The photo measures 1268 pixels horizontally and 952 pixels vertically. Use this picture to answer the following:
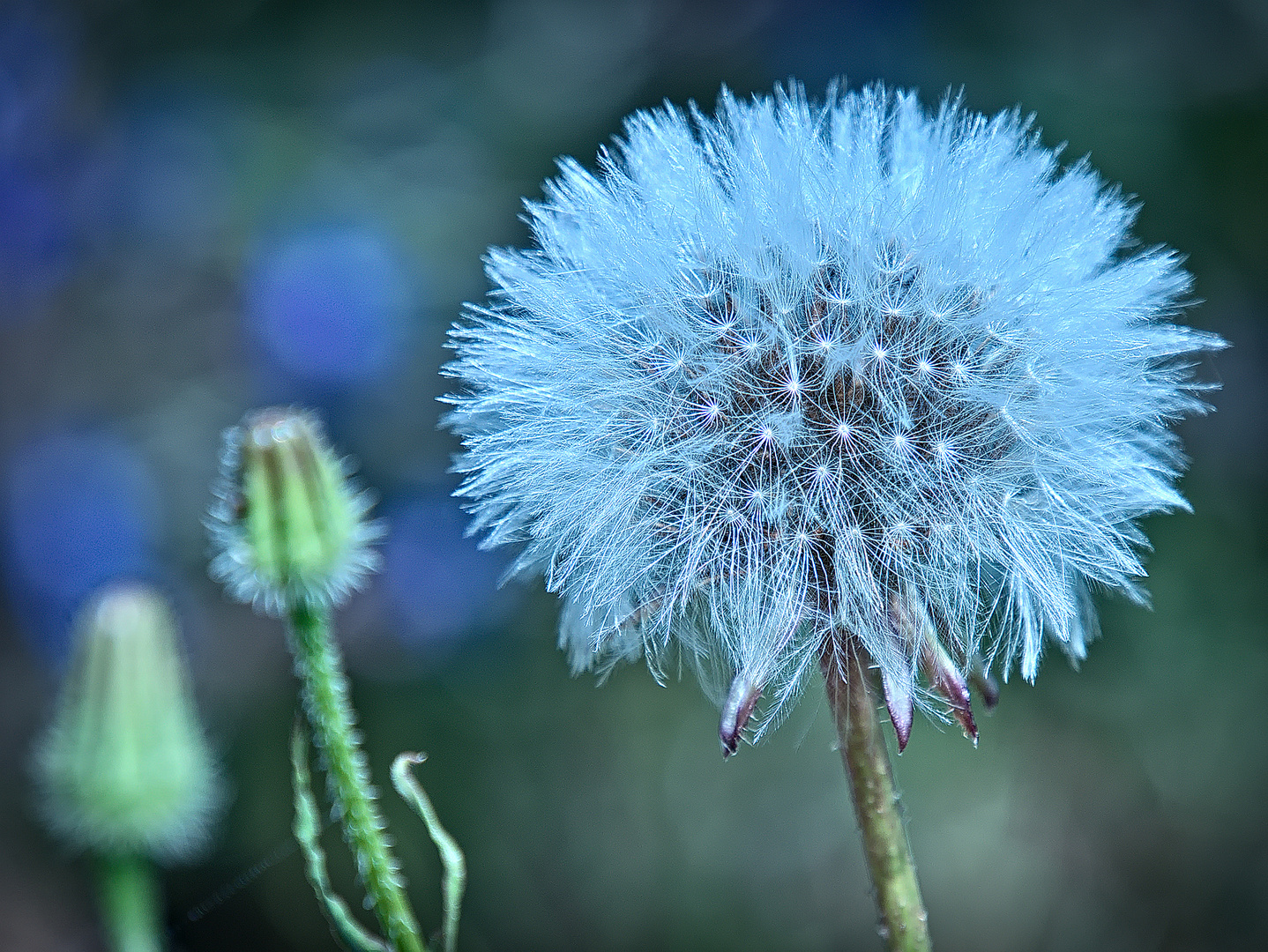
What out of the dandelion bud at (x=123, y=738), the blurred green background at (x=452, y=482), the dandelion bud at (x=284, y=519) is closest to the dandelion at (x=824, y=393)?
the dandelion bud at (x=284, y=519)

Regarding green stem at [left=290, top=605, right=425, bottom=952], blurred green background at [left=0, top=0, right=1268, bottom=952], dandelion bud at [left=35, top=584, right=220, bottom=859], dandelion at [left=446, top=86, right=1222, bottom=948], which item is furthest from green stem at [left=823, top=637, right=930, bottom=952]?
blurred green background at [left=0, top=0, right=1268, bottom=952]

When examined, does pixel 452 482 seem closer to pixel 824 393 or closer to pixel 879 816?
pixel 824 393

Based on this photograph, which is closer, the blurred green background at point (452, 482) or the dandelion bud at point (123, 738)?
the dandelion bud at point (123, 738)

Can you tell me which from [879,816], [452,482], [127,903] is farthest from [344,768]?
[452,482]

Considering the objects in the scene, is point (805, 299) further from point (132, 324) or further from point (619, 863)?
point (132, 324)

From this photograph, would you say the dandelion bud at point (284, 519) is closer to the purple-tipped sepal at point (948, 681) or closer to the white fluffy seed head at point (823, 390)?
the white fluffy seed head at point (823, 390)

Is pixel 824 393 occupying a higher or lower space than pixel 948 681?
higher
